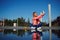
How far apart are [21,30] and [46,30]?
13.1 inches

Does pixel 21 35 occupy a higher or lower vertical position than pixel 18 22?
lower

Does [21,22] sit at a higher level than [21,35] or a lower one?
higher

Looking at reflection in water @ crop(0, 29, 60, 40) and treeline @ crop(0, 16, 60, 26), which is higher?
treeline @ crop(0, 16, 60, 26)

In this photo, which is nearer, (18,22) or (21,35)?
(21,35)

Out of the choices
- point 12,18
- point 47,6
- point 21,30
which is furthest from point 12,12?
point 47,6

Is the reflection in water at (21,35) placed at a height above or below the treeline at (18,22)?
below

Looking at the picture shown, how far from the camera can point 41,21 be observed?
2.25 m

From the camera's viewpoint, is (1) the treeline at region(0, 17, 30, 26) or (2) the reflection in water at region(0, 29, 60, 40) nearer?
(2) the reflection in water at region(0, 29, 60, 40)

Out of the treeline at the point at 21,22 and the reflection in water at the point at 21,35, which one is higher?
the treeline at the point at 21,22

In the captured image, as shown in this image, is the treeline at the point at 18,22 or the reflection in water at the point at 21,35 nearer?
the reflection in water at the point at 21,35

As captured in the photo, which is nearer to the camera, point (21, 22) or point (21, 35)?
point (21, 35)

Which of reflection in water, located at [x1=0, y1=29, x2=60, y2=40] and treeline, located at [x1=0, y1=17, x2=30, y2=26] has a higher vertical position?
treeline, located at [x1=0, y1=17, x2=30, y2=26]

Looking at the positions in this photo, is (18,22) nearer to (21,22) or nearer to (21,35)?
(21,22)

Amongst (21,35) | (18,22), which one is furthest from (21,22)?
(21,35)
